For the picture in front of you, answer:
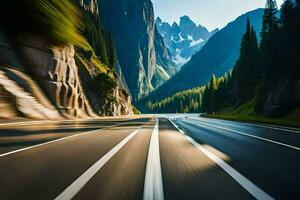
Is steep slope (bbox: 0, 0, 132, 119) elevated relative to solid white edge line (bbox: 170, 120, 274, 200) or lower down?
elevated

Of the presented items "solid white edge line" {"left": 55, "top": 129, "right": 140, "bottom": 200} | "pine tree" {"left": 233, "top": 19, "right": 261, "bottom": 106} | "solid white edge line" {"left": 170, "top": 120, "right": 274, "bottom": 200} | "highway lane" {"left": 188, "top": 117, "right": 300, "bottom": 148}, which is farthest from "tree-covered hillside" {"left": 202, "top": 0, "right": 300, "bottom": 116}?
"solid white edge line" {"left": 55, "top": 129, "right": 140, "bottom": 200}

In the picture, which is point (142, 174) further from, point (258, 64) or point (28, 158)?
point (258, 64)

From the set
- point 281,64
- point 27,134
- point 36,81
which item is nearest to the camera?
point 27,134

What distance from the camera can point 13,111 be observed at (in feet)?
66.5

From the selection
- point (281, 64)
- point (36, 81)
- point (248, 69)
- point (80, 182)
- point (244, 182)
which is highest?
point (248, 69)

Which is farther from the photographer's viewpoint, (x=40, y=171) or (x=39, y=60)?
(x=39, y=60)

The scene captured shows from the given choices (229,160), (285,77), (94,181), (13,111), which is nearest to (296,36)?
(285,77)

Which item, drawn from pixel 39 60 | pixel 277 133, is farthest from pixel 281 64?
pixel 39 60

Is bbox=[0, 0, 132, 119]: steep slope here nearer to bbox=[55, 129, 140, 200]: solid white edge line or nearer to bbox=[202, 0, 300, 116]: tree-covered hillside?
bbox=[55, 129, 140, 200]: solid white edge line

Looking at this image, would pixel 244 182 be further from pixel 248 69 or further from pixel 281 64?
pixel 248 69

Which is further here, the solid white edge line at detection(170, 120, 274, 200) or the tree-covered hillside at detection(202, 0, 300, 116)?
the tree-covered hillside at detection(202, 0, 300, 116)

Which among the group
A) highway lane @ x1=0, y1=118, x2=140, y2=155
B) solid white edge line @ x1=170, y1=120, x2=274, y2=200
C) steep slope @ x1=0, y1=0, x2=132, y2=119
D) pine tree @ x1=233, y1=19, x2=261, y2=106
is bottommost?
solid white edge line @ x1=170, y1=120, x2=274, y2=200

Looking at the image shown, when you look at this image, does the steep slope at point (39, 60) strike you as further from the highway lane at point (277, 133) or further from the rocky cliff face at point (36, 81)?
the highway lane at point (277, 133)

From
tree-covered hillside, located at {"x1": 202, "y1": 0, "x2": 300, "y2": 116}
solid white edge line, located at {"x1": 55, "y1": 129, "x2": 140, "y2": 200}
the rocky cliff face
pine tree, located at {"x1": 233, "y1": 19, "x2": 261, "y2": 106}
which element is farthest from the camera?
pine tree, located at {"x1": 233, "y1": 19, "x2": 261, "y2": 106}
